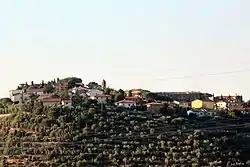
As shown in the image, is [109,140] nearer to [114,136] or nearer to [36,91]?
[114,136]

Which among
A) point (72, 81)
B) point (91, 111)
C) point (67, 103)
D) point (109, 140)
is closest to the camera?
point (109, 140)

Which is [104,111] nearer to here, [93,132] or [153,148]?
[93,132]

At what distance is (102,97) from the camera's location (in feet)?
171

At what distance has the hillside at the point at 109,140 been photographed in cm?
3397

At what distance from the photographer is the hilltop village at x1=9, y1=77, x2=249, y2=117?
48.7m

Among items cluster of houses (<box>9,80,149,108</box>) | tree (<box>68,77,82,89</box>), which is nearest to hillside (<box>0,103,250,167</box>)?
cluster of houses (<box>9,80,149,108</box>)

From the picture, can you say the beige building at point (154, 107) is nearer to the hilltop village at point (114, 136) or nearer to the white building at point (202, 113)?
the hilltop village at point (114, 136)

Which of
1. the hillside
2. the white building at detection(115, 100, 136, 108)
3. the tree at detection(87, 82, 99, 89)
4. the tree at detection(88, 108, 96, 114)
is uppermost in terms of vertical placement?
the tree at detection(87, 82, 99, 89)

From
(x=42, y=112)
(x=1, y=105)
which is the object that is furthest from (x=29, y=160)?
(x=1, y=105)

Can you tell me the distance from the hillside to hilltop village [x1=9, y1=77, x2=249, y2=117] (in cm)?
430

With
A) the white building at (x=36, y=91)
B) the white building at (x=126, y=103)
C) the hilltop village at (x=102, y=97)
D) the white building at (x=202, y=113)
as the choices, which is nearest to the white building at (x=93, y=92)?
the hilltop village at (x=102, y=97)

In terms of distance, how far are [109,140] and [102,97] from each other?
51.6ft

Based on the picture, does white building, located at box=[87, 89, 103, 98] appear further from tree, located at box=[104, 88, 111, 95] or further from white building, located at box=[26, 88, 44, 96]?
white building, located at box=[26, 88, 44, 96]

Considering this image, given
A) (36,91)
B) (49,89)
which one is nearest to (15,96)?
(36,91)
